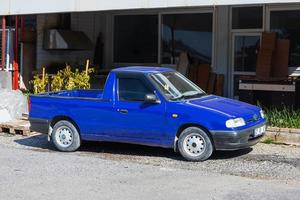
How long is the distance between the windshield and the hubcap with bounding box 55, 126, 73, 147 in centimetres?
193

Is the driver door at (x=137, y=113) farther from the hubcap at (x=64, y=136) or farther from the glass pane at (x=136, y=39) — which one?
the glass pane at (x=136, y=39)

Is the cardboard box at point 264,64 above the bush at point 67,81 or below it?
above

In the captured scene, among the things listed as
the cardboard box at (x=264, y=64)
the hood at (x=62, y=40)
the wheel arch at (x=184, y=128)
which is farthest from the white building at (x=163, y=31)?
the wheel arch at (x=184, y=128)

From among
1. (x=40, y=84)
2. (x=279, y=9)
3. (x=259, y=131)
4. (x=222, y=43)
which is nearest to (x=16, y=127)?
(x=40, y=84)

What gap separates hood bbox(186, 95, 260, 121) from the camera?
9312mm

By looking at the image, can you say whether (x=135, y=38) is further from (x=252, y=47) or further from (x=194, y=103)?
A: (x=194, y=103)

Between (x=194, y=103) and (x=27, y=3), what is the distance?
7200 mm

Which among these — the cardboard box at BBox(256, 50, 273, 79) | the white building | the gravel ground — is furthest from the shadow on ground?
the cardboard box at BBox(256, 50, 273, 79)

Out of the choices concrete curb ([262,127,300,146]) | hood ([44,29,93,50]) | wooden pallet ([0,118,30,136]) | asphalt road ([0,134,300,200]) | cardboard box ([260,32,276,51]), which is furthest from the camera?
hood ([44,29,93,50])

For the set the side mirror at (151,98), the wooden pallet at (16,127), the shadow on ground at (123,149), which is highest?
the side mirror at (151,98)

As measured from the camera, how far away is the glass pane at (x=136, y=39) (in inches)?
699

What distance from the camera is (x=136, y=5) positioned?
1288 cm

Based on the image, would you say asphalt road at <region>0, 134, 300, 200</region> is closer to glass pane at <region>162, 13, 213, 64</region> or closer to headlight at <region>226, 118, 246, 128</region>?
headlight at <region>226, 118, 246, 128</region>

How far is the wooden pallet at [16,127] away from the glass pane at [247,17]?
6.67 metres
